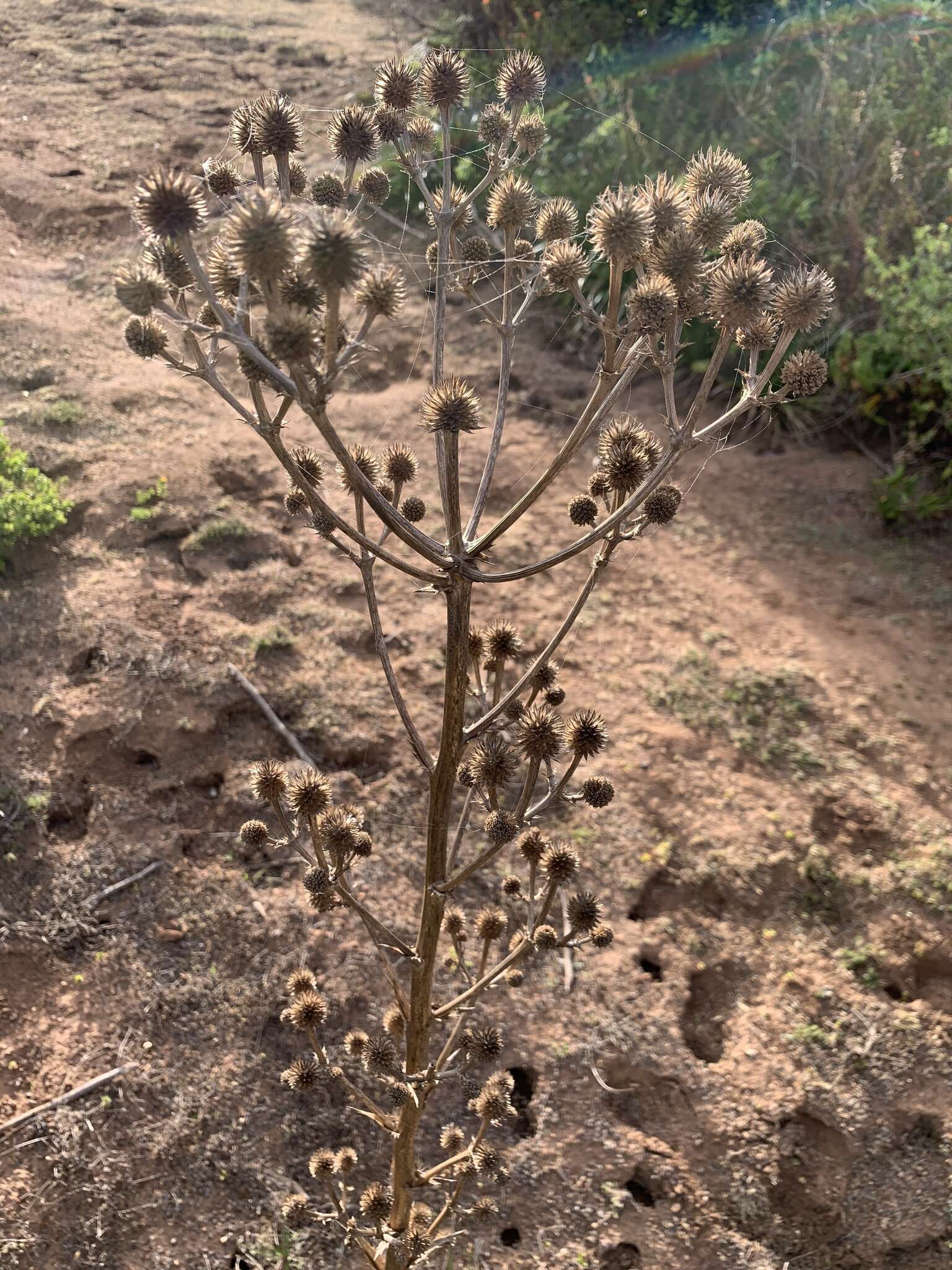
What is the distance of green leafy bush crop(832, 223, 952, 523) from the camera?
5.02 m

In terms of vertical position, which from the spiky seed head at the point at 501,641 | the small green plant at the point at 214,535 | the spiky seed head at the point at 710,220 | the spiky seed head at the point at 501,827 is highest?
the spiky seed head at the point at 710,220

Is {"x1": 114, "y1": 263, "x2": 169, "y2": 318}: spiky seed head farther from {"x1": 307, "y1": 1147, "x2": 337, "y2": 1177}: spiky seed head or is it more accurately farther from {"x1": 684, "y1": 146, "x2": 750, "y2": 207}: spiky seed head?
{"x1": 307, "y1": 1147, "x2": 337, "y2": 1177}: spiky seed head

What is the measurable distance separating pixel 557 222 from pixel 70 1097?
2785 millimetres

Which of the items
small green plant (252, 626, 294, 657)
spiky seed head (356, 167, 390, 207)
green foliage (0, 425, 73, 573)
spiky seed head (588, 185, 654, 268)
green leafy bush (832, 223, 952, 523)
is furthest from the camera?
green leafy bush (832, 223, 952, 523)

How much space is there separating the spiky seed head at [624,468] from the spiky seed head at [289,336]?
2.12ft

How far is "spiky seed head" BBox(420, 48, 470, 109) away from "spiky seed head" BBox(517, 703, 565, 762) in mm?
1147

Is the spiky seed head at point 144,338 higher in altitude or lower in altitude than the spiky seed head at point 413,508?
higher

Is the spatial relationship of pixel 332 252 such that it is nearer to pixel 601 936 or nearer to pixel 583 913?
pixel 583 913

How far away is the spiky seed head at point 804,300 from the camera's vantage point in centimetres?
148

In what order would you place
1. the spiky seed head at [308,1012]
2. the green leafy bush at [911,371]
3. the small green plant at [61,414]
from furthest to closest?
the green leafy bush at [911,371]
the small green plant at [61,414]
the spiky seed head at [308,1012]

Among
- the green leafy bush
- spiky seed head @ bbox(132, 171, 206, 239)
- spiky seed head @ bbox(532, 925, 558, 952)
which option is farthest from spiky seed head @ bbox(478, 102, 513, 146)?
the green leafy bush

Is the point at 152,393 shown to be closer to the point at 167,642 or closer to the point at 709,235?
the point at 167,642

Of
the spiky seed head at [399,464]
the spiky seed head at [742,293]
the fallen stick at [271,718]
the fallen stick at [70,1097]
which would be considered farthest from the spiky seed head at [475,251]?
the fallen stick at [70,1097]

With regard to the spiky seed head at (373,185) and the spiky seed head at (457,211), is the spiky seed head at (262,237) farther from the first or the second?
the spiky seed head at (373,185)
